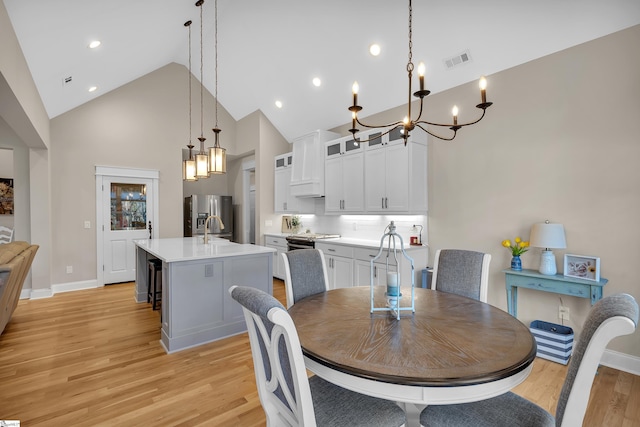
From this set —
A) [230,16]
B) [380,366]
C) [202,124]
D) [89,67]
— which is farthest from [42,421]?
[202,124]

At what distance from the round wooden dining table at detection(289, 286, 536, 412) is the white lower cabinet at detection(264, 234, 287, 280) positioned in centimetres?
389

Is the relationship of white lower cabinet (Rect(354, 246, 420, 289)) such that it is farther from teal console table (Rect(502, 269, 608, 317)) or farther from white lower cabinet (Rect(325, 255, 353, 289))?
teal console table (Rect(502, 269, 608, 317))

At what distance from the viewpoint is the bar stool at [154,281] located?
4102 mm

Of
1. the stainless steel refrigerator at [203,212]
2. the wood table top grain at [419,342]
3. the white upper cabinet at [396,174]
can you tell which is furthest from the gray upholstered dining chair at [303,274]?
the stainless steel refrigerator at [203,212]

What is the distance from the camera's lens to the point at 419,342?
1312 millimetres

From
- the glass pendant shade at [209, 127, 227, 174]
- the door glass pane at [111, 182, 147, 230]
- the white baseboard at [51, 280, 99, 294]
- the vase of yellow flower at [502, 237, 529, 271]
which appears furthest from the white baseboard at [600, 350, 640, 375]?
the white baseboard at [51, 280, 99, 294]

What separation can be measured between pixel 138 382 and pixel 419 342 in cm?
233

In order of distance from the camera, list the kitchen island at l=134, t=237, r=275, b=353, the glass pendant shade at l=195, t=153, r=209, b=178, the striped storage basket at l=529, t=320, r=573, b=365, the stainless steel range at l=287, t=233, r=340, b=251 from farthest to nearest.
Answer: the stainless steel range at l=287, t=233, r=340, b=251
the glass pendant shade at l=195, t=153, r=209, b=178
the kitchen island at l=134, t=237, r=275, b=353
the striped storage basket at l=529, t=320, r=573, b=365

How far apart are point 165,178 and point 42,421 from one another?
468cm

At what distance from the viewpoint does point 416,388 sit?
1075mm

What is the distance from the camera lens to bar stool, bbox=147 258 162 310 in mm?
4102

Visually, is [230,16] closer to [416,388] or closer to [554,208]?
[554,208]

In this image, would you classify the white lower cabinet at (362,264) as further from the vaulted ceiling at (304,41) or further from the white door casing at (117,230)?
the white door casing at (117,230)

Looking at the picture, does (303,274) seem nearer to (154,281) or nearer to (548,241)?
(548,241)
